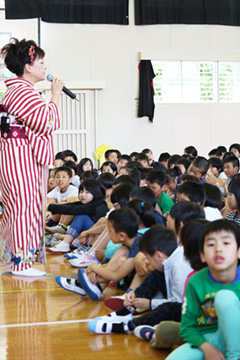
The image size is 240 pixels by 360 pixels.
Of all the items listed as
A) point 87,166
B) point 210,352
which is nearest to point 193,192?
point 210,352

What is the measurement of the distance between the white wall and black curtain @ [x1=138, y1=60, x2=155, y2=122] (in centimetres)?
14

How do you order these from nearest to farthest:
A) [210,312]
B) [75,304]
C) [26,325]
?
[210,312]
[26,325]
[75,304]

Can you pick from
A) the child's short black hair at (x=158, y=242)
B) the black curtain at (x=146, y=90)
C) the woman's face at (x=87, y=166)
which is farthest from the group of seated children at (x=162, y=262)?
the black curtain at (x=146, y=90)

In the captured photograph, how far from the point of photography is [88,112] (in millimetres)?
9188

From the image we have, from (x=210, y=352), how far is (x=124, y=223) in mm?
1146

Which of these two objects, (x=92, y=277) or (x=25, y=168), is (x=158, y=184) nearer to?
(x=25, y=168)

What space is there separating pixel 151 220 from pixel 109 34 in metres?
6.63

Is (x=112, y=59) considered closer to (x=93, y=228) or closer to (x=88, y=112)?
(x=88, y=112)

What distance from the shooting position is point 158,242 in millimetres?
2490

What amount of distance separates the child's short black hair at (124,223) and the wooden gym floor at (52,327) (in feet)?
1.26

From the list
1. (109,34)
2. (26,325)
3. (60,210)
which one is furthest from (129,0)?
(26,325)

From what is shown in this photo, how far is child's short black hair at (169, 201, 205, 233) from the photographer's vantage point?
2613mm

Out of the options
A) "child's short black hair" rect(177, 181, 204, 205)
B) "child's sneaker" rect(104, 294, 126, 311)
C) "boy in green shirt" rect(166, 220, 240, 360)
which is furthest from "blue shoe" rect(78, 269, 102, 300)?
"boy in green shirt" rect(166, 220, 240, 360)

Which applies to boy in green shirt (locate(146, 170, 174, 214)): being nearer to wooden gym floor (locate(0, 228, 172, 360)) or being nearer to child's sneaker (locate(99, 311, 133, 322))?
wooden gym floor (locate(0, 228, 172, 360))
